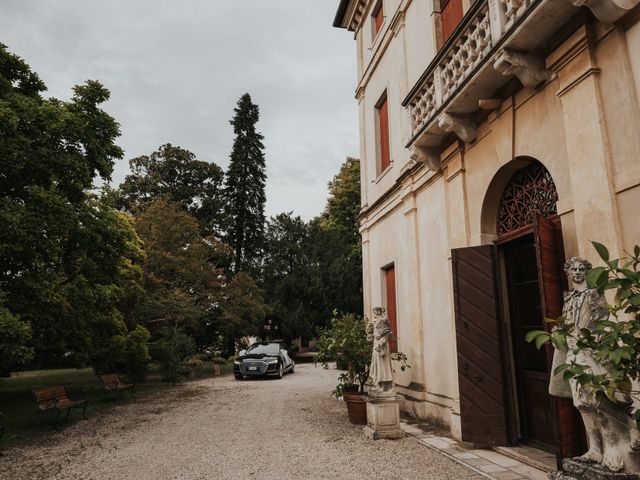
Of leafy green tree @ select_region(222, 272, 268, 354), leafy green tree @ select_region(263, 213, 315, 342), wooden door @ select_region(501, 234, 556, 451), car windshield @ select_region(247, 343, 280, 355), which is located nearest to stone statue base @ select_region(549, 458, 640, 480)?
wooden door @ select_region(501, 234, 556, 451)

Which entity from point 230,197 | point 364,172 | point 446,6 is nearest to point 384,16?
point 446,6

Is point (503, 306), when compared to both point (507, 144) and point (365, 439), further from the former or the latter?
point (365, 439)

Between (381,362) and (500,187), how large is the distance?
3.42 meters

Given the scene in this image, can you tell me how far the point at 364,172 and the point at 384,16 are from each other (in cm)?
394

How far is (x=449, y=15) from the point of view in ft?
25.0

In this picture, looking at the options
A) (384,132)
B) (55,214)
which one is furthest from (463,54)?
(55,214)

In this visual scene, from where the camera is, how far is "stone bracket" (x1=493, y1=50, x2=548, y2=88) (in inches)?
184

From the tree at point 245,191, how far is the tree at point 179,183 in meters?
1.25

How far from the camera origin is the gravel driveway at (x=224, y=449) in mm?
5281

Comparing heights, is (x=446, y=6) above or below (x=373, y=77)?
below

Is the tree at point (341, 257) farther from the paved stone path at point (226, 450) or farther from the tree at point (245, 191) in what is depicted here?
the paved stone path at point (226, 450)

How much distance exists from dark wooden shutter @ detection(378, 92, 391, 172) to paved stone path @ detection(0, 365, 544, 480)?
6017 millimetres

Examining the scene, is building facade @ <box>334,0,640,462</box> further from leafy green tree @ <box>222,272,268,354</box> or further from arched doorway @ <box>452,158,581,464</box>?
leafy green tree @ <box>222,272,268,354</box>

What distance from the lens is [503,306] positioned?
6.02 metres
